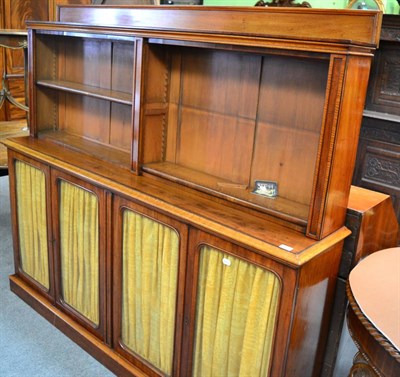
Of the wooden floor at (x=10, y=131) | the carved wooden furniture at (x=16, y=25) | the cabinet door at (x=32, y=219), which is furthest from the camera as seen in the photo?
the carved wooden furniture at (x=16, y=25)

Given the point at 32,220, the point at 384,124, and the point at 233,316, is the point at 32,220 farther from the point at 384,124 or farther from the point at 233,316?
the point at 384,124

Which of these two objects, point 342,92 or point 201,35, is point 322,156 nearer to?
point 342,92

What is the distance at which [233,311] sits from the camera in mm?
1602

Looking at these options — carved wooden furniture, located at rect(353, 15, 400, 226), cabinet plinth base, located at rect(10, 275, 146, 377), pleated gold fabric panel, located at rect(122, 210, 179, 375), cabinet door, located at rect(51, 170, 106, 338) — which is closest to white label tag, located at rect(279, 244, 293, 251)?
pleated gold fabric panel, located at rect(122, 210, 179, 375)

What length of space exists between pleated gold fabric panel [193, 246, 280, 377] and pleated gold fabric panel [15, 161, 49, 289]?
105cm

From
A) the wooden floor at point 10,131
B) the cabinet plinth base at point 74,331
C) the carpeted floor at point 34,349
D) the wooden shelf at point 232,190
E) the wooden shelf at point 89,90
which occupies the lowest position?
the carpeted floor at point 34,349

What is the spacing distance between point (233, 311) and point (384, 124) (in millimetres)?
1850

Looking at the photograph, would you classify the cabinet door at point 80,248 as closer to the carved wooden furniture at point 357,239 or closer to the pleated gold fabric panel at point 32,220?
the pleated gold fabric panel at point 32,220

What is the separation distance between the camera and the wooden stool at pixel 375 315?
A: 1178mm

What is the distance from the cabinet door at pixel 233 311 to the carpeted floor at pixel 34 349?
65 cm

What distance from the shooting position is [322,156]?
56.3 inches

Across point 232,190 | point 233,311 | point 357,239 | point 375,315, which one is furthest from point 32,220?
point 375,315

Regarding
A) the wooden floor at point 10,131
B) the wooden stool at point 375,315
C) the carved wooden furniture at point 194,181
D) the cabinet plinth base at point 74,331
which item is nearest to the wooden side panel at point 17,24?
the wooden floor at point 10,131

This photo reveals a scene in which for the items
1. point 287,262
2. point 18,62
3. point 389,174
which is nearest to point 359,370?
point 287,262
